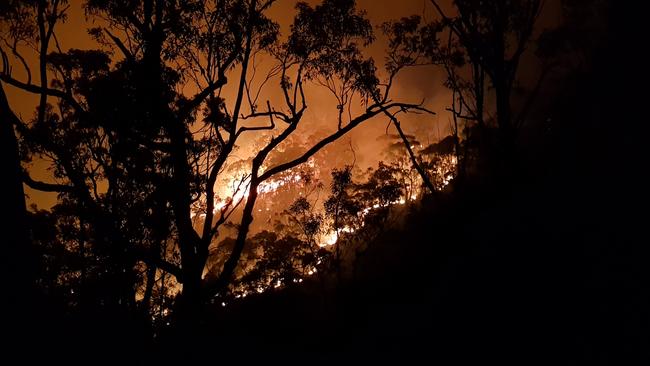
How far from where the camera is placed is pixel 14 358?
10.1ft

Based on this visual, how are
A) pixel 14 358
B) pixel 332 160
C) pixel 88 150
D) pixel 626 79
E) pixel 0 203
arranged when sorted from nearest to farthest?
pixel 14 358 < pixel 0 203 < pixel 88 150 < pixel 626 79 < pixel 332 160

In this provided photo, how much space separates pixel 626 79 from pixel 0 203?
2062 cm

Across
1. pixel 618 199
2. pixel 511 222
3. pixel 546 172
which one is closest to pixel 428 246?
pixel 511 222

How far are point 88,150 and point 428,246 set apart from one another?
11870 millimetres

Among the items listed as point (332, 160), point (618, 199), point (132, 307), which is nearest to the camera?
point (618, 199)

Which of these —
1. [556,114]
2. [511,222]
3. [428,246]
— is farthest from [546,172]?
[556,114]

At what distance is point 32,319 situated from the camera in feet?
10.6

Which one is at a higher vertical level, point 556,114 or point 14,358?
point 556,114

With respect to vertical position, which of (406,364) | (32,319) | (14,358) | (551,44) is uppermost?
(551,44)

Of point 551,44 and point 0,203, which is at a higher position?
point 551,44

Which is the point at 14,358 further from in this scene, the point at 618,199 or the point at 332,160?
the point at 332,160

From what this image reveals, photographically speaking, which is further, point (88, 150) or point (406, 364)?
point (88, 150)

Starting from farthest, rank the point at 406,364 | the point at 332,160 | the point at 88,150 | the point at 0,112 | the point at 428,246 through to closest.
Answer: the point at 332,160 < the point at 428,246 < the point at 88,150 < the point at 406,364 < the point at 0,112

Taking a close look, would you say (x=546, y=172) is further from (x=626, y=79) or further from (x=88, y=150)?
(x=88, y=150)
